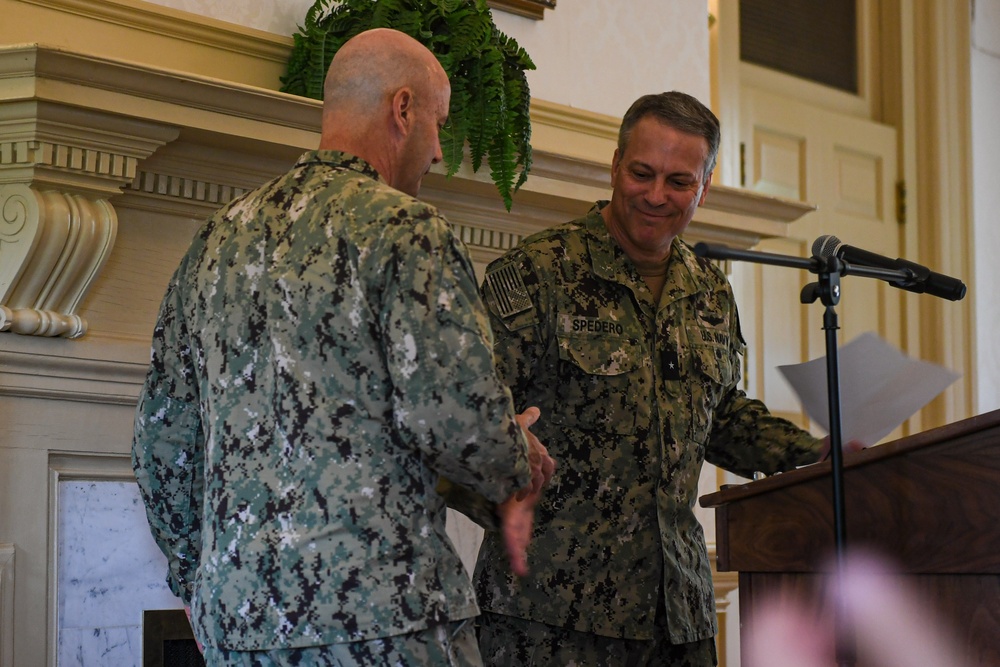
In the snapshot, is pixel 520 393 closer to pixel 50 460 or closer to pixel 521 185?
pixel 521 185

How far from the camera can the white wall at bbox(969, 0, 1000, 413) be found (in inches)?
176

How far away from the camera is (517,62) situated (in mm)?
2486

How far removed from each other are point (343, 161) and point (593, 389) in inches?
27.4

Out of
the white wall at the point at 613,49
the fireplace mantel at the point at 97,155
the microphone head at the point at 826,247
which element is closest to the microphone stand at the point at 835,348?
the microphone head at the point at 826,247

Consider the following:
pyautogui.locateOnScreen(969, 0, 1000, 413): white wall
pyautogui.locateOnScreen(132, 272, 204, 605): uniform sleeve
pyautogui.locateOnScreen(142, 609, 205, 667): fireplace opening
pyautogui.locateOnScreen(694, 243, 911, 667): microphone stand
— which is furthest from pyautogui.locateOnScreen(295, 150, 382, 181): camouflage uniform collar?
pyautogui.locateOnScreen(969, 0, 1000, 413): white wall

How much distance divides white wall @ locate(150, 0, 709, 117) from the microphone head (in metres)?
1.13

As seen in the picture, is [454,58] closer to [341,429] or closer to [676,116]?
[676,116]

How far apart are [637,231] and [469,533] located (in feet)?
3.00

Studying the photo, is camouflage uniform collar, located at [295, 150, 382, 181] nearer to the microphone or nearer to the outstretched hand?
the outstretched hand

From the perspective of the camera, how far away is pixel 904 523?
1716 mm

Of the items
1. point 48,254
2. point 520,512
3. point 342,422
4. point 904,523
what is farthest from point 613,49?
point 342,422

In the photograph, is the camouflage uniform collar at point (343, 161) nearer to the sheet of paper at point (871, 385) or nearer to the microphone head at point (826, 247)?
the microphone head at point (826, 247)

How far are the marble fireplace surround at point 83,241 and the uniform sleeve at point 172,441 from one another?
58 cm

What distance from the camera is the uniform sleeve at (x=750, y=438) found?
2180 mm
